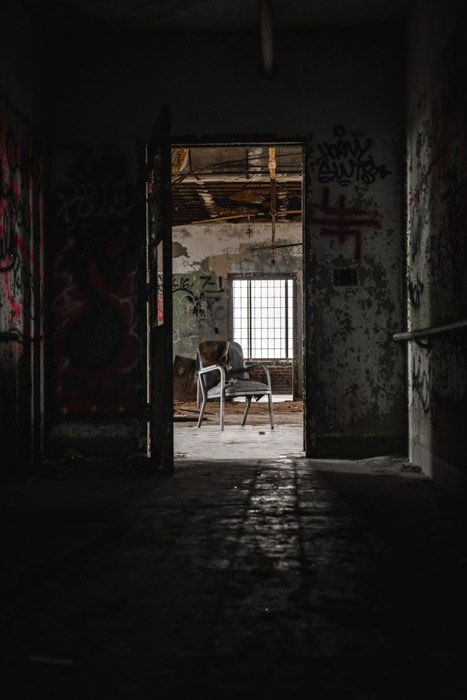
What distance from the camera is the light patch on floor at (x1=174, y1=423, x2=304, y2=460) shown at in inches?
201

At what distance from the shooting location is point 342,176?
4910 millimetres

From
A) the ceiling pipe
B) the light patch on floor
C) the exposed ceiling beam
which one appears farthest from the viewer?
the exposed ceiling beam

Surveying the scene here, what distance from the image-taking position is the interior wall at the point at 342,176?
490 centimetres

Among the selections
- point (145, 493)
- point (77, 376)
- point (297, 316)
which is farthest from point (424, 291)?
point (297, 316)

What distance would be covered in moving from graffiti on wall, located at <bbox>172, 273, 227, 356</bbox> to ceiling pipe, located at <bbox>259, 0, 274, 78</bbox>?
7920 mm

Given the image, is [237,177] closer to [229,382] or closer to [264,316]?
[229,382]

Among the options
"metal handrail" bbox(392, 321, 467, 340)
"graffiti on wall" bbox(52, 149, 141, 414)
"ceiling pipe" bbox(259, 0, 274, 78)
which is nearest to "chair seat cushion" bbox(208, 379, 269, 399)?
"graffiti on wall" bbox(52, 149, 141, 414)

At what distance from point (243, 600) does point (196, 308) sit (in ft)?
35.8

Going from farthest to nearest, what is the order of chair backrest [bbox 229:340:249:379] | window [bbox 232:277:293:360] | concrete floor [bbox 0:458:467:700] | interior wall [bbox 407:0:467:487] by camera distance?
window [bbox 232:277:293:360] → chair backrest [bbox 229:340:249:379] → interior wall [bbox 407:0:467:487] → concrete floor [bbox 0:458:467:700]

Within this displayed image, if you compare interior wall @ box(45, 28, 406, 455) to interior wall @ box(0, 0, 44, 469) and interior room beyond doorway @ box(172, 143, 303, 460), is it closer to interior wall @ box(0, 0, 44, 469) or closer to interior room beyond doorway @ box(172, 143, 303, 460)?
interior wall @ box(0, 0, 44, 469)

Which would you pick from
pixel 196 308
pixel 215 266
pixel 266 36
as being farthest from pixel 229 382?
pixel 215 266

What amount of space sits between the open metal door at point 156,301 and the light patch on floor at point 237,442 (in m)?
0.57

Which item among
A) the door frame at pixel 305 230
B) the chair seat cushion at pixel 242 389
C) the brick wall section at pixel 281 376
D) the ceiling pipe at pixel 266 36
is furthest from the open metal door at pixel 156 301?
Result: the brick wall section at pixel 281 376

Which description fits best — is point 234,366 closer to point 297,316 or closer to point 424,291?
point 424,291
